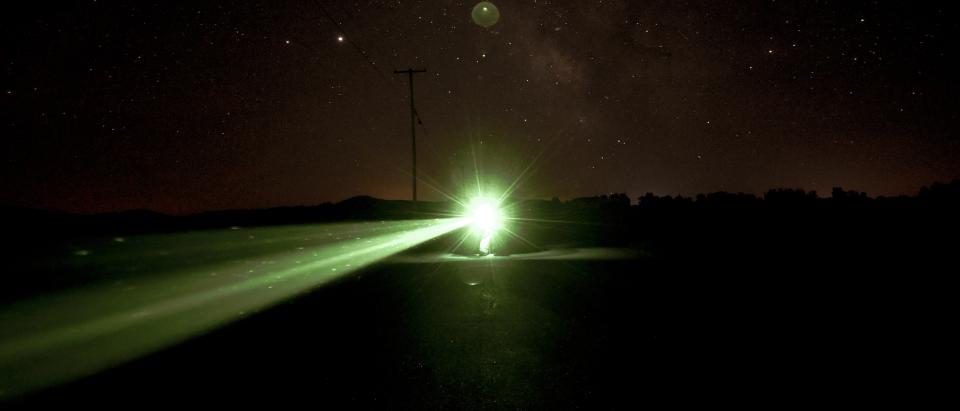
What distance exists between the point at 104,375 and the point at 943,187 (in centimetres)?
7201

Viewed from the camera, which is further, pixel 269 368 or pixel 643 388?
pixel 269 368

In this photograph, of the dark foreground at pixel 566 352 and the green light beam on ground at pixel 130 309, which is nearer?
the dark foreground at pixel 566 352

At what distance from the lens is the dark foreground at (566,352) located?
3957 mm

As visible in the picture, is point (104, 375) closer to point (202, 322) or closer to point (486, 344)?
point (202, 322)

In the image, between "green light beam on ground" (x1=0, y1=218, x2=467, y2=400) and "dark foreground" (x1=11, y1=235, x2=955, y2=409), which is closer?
"dark foreground" (x1=11, y1=235, x2=955, y2=409)

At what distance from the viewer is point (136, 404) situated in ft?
13.0

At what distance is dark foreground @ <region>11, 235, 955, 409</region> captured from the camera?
396cm

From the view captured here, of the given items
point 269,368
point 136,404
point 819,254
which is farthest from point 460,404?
point 819,254

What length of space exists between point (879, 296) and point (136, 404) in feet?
30.4

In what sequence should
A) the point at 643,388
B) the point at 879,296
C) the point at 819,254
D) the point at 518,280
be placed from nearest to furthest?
the point at 643,388
the point at 879,296
the point at 518,280
the point at 819,254

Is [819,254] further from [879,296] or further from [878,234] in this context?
[878,234]

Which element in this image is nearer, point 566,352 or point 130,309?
point 566,352

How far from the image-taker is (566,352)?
5.11m

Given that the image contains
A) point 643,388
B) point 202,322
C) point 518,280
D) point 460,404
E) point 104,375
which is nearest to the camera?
point 460,404
